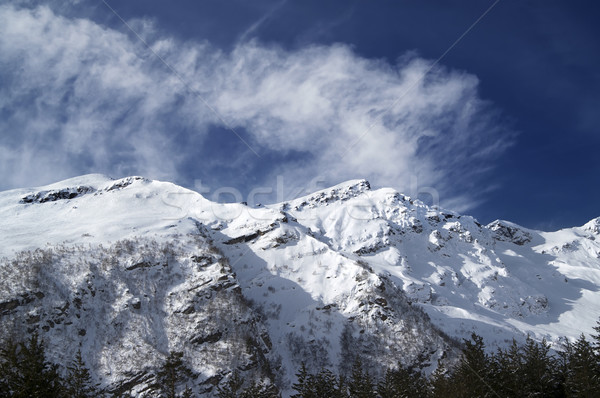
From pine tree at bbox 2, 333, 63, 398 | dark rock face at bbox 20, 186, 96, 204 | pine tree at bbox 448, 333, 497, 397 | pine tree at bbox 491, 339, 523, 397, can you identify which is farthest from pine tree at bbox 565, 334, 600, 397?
dark rock face at bbox 20, 186, 96, 204

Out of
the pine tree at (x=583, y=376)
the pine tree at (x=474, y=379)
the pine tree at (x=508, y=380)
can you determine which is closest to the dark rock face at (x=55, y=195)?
the pine tree at (x=474, y=379)

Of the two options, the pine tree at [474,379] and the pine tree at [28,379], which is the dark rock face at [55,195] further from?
the pine tree at [474,379]

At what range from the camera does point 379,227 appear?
170 m

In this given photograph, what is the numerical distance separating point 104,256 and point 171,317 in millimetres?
21654

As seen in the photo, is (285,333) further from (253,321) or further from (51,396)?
(51,396)

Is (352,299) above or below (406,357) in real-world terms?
above

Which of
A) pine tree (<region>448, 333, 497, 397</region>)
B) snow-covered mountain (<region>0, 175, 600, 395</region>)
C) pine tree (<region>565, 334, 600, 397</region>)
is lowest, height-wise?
pine tree (<region>565, 334, 600, 397</region>)

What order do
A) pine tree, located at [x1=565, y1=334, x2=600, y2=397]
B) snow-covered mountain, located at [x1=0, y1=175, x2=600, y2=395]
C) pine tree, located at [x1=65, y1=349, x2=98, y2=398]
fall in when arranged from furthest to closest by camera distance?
1. snow-covered mountain, located at [x1=0, y1=175, x2=600, y2=395]
2. pine tree, located at [x1=565, y1=334, x2=600, y2=397]
3. pine tree, located at [x1=65, y1=349, x2=98, y2=398]

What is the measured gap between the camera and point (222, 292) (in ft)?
267

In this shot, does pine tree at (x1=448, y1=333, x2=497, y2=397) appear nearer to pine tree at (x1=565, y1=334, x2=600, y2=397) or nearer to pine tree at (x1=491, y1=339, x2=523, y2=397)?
Answer: pine tree at (x1=491, y1=339, x2=523, y2=397)

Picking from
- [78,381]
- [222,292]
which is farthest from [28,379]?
[222,292]

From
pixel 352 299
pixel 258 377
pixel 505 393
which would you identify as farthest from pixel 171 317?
pixel 505 393

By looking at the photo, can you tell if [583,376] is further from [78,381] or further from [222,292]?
[222,292]

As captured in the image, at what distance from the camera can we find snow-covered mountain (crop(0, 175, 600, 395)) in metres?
69.8
